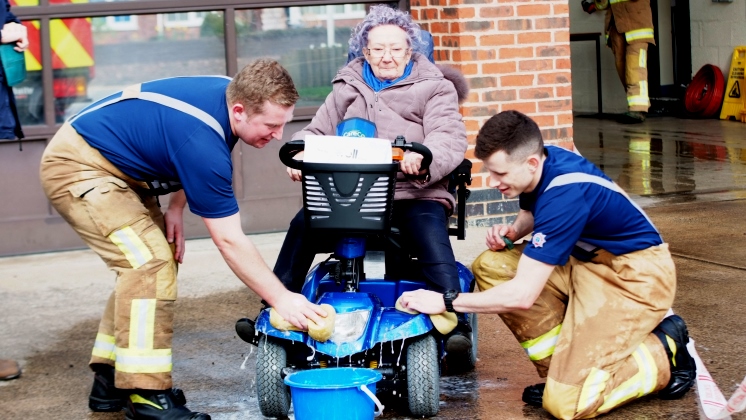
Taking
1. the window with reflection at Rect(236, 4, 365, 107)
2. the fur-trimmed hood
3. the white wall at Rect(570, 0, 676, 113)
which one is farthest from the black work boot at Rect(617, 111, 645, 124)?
the fur-trimmed hood

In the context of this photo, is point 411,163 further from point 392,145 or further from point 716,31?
point 716,31

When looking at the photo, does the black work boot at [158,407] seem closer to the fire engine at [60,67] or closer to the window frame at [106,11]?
the window frame at [106,11]

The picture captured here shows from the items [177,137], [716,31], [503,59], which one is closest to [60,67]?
[503,59]

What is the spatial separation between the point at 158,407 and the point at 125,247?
2.15ft

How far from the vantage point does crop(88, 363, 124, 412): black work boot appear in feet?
15.6

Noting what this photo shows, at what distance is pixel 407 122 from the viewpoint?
17.2ft

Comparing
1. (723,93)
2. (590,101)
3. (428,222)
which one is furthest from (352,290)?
(590,101)

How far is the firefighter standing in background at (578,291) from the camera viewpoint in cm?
428

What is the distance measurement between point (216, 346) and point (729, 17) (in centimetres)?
1062

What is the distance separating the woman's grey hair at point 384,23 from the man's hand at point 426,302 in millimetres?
1427

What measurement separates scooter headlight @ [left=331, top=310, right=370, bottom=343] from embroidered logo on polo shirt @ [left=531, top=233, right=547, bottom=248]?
28.6 inches

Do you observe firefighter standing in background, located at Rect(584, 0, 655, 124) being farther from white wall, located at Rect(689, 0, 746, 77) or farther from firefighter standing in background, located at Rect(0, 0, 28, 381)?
firefighter standing in background, located at Rect(0, 0, 28, 381)

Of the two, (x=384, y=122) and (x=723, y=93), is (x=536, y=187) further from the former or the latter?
(x=723, y=93)

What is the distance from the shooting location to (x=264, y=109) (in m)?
4.21
